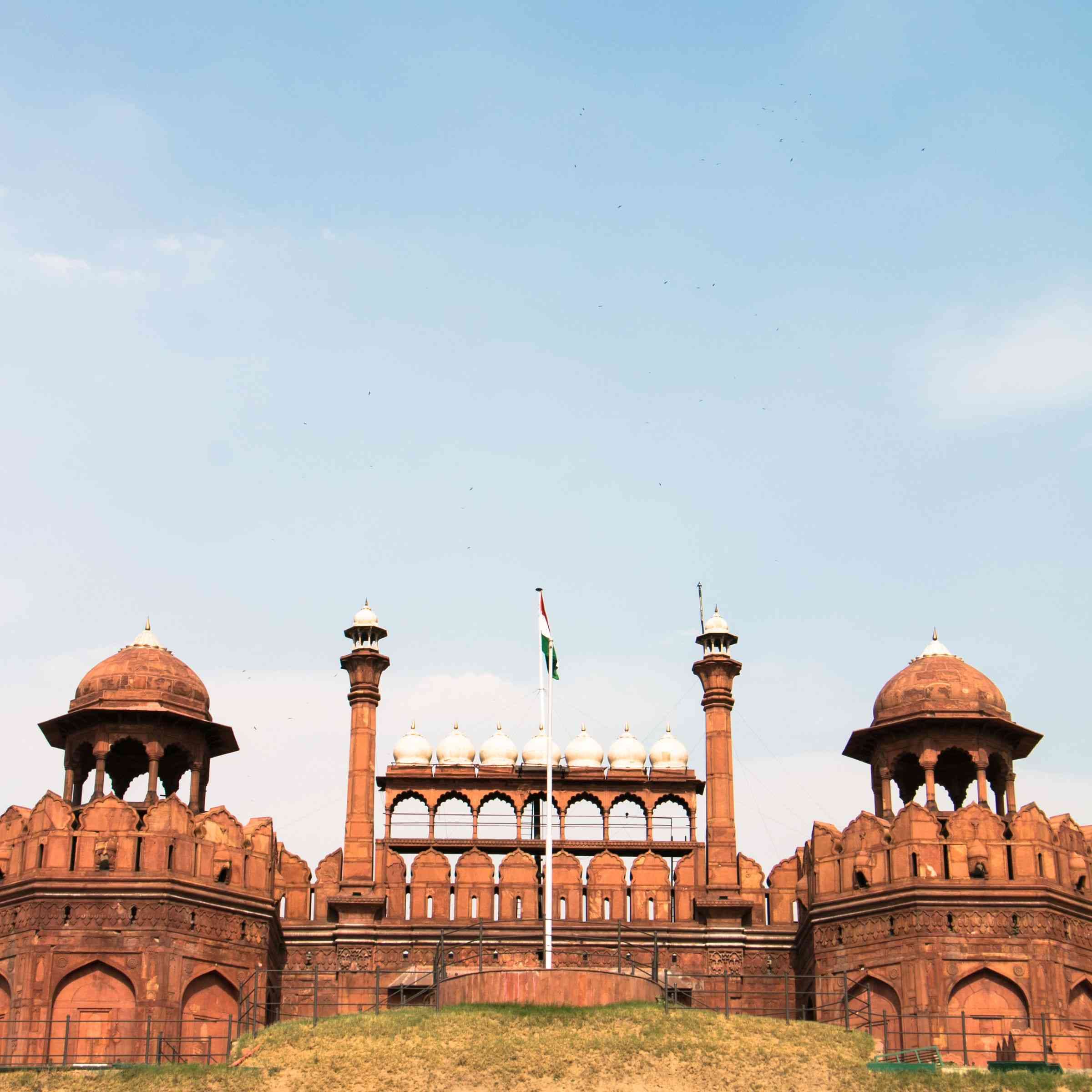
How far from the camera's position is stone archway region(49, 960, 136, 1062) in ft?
146

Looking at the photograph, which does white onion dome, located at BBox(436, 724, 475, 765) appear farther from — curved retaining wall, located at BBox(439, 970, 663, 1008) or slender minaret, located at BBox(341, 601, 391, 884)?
curved retaining wall, located at BBox(439, 970, 663, 1008)

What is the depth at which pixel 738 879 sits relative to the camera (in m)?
53.4

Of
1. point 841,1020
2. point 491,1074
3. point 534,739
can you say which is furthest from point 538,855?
point 491,1074

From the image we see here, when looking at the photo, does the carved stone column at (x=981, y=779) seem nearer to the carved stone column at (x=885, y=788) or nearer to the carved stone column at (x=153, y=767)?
the carved stone column at (x=885, y=788)

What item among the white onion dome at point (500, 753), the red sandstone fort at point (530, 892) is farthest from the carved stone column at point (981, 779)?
the white onion dome at point (500, 753)

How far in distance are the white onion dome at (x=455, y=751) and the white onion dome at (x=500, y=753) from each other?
0.34m

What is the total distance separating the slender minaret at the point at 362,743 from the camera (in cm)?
5284

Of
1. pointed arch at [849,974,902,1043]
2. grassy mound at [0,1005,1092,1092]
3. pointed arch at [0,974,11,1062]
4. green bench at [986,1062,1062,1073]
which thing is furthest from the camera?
pointed arch at [849,974,902,1043]

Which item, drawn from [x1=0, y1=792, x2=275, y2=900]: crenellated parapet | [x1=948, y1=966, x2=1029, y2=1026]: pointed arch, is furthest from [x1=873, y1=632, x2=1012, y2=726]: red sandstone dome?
[x1=0, y1=792, x2=275, y2=900]: crenellated parapet

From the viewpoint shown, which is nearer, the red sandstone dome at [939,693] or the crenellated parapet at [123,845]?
→ the crenellated parapet at [123,845]

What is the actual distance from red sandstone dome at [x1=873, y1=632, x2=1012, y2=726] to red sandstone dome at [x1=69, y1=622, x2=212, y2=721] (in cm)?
1782

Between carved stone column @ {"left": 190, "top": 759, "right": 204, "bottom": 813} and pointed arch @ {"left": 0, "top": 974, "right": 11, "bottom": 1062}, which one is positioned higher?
carved stone column @ {"left": 190, "top": 759, "right": 204, "bottom": 813}

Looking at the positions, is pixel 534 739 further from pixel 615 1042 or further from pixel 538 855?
pixel 615 1042

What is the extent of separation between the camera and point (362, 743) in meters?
53.9
